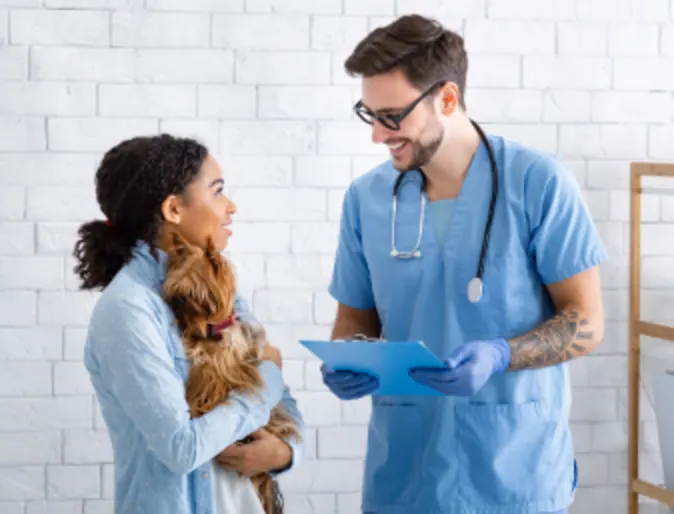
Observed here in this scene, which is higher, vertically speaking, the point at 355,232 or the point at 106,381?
the point at 355,232

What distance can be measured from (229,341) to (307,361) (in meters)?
1.18

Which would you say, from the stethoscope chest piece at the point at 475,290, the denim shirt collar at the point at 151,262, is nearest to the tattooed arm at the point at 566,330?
the stethoscope chest piece at the point at 475,290

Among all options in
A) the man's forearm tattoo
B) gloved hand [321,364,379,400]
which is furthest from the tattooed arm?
gloved hand [321,364,379,400]

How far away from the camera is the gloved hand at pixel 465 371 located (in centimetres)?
180

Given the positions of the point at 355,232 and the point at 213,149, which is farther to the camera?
the point at 213,149

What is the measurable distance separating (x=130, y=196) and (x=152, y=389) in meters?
0.37

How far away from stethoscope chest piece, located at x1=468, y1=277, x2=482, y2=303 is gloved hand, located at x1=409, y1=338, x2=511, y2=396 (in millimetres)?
116

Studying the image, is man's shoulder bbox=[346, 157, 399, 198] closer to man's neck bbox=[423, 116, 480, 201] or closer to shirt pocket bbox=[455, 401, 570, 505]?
man's neck bbox=[423, 116, 480, 201]

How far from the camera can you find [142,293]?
1.77 m

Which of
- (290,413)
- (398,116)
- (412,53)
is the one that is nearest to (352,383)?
(290,413)

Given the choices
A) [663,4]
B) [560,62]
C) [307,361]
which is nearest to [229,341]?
[307,361]

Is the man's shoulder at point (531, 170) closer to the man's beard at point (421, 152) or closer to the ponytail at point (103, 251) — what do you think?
the man's beard at point (421, 152)

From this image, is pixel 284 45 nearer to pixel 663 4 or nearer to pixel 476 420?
pixel 663 4

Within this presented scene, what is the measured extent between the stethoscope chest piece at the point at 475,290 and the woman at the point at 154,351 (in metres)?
0.39
